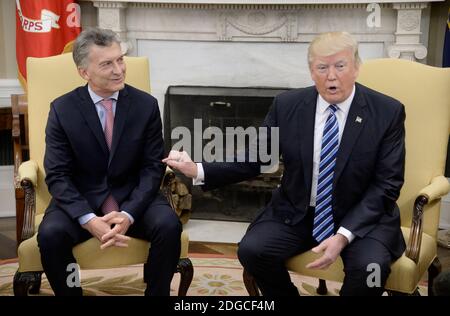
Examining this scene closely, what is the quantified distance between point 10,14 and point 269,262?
297 centimetres

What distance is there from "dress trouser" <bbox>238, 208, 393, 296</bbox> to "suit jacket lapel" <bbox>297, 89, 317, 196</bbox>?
161mm

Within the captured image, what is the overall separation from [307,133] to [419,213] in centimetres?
51

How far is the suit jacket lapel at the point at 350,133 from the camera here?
2336 millimetres

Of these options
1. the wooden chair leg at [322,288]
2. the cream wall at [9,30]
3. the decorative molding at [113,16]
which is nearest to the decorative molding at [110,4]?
the decorative molding at [113,16]

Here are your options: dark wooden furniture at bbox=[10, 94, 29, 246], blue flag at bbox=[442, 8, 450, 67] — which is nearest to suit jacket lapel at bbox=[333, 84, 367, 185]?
dark wooden furniture at bbox=[10, 94, 29, 246]

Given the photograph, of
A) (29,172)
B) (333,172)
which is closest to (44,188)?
(29,172)

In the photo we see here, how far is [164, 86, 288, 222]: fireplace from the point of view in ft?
14.4

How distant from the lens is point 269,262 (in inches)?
92.1

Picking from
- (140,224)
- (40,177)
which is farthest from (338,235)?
(40,177)

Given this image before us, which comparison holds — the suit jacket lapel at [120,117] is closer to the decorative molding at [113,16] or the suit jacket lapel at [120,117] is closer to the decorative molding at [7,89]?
the decorative molding at [113,16]

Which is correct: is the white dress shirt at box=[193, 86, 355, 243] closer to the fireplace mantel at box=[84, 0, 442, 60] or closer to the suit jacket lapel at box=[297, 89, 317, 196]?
the suit jacket lapel at box=[297, 89, 317, 196]

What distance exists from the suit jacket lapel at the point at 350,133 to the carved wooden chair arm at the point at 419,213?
1.09ft

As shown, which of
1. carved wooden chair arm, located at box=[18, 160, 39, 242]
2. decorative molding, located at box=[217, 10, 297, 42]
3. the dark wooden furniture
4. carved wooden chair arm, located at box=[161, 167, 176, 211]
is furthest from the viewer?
decorative molding, located at box=[217, 10, 297, 42]

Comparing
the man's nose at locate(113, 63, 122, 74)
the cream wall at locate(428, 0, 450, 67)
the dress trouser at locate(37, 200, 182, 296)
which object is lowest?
the dress trouser at locate(37, 200, 182, 296)
